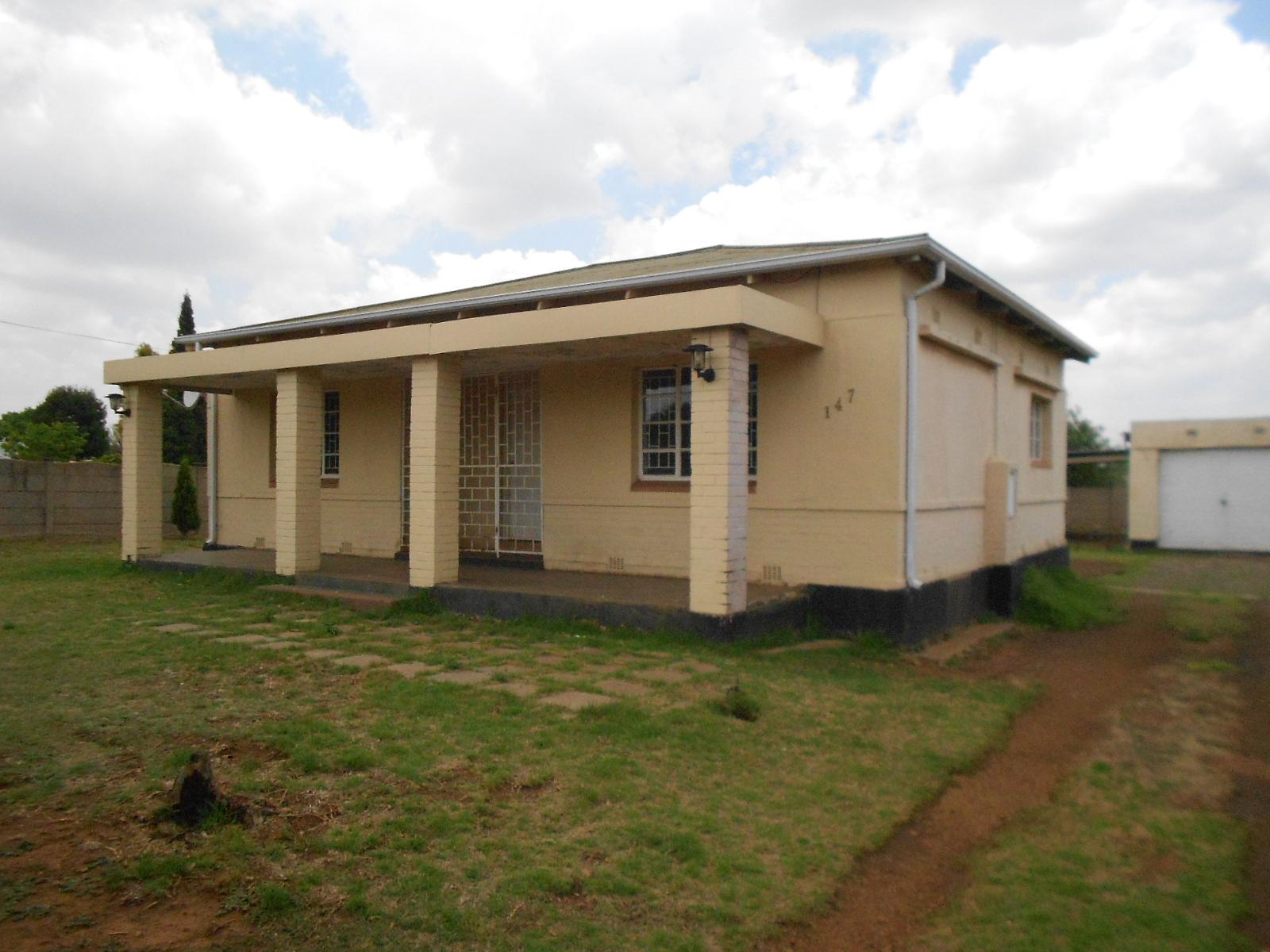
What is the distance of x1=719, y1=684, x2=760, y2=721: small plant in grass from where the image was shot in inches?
243

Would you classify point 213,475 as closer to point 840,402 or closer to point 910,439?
point 840,402

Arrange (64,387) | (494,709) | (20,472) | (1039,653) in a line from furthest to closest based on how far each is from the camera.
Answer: (64,387), (20,472), (1039,653), (494,709)

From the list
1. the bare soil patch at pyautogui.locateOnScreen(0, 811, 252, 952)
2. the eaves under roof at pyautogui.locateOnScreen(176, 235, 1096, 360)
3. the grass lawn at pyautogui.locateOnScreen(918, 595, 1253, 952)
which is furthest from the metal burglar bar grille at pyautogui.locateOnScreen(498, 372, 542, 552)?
the bare soil patch at pyautogui.locateOnScreen(0, 811, 252, 952)

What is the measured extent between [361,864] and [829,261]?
7.28 meters

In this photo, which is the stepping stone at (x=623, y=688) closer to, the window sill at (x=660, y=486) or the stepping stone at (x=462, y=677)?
the stepping stone at (x=462, y=677)

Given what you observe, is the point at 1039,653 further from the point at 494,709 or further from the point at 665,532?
the point at 494,709

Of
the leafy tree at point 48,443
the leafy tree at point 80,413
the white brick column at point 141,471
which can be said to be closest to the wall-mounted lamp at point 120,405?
the white brick column at point 141,471

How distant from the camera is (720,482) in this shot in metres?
8.24

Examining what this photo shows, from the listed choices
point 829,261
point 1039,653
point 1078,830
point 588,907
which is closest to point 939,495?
point 1039,653

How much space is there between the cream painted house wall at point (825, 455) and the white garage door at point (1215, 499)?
995 cm

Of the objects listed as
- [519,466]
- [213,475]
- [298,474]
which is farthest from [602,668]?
[213,475]

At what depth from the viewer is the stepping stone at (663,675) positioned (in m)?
6.93

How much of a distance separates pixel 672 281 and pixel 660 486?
2.47 m

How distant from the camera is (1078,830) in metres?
4.82
